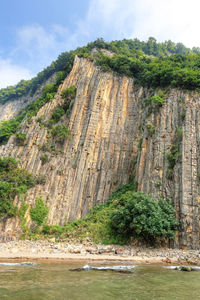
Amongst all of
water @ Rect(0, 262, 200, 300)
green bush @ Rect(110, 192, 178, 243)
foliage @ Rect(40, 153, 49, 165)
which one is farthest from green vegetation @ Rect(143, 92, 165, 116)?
water @ Rect(0, 262, 200, 300)

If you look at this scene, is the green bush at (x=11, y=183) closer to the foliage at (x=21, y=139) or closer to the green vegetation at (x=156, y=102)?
the foliage at (x=21, y=139)

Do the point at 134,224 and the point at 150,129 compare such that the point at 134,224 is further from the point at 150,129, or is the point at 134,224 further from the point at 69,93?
the point at 69,93

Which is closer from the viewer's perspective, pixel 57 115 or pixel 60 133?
pixel 60 133

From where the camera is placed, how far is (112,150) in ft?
96.8

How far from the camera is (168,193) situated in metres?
20.0

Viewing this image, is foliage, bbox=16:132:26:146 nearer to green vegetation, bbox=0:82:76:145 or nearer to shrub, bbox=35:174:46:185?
green vegetation, bbox=0:82:76:145

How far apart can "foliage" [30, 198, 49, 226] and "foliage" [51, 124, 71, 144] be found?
9312 millimetres

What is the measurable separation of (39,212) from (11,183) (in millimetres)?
4947

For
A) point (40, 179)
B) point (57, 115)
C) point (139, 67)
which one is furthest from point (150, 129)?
point (139, 67)

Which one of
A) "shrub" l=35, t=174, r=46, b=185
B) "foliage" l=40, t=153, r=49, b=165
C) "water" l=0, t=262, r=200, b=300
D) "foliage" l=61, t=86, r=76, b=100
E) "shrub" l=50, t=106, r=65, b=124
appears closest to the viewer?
"water" l=0, t=262, r=200, b=300

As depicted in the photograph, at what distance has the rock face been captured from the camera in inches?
800

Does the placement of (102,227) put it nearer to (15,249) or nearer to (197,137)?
(15,249)

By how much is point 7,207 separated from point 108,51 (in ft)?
122

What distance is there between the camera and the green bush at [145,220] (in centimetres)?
1697
